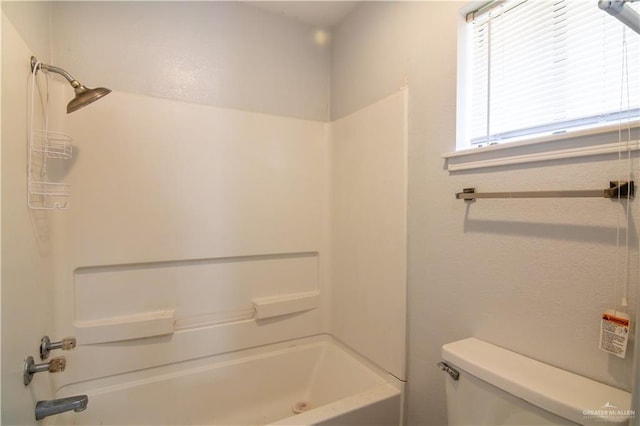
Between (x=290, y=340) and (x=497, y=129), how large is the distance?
1669 millimetres

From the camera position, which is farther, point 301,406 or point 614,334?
point 301,406

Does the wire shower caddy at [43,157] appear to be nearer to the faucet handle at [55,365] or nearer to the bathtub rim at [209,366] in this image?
the faucet handle at [55,365]

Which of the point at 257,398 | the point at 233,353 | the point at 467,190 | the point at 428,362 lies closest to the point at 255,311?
the point at 233,353

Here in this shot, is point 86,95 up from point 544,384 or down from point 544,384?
up

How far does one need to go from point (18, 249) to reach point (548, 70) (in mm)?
1908

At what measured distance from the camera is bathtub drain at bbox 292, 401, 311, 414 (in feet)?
5.87

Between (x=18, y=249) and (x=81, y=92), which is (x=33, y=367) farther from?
(x=81, y=92)

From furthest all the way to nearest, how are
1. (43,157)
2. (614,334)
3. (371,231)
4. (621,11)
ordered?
(371,231) → (43,157) → (614,334) → (621,11)

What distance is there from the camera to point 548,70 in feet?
3.16

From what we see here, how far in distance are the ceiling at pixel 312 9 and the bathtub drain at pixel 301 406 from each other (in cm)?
250

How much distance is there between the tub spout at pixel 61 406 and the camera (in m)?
1.04

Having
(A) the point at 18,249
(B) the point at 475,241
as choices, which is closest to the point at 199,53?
(A) the point at 18,249

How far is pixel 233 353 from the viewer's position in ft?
5.70

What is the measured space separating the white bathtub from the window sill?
1.11 meters
